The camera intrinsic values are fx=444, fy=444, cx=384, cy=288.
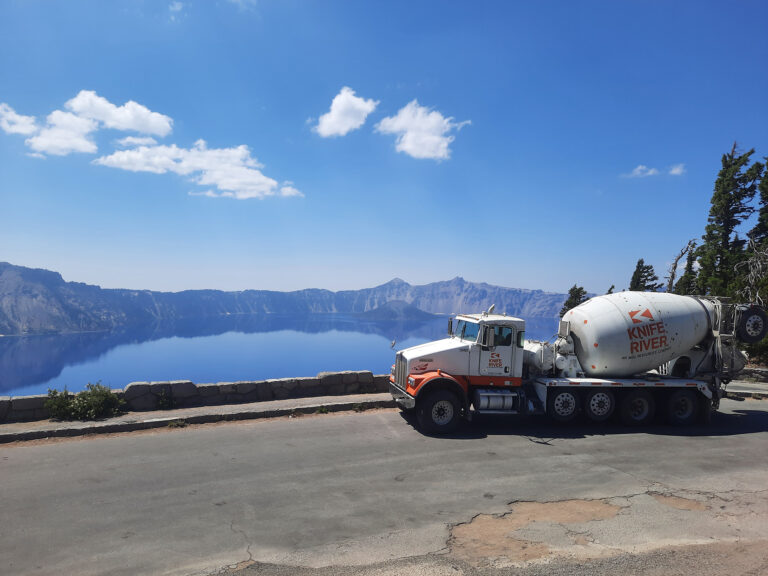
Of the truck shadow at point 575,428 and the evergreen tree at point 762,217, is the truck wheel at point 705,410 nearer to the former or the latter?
the truck shadow at point 575,428

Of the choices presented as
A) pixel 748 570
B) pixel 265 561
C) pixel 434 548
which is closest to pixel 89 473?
pixel 265 561

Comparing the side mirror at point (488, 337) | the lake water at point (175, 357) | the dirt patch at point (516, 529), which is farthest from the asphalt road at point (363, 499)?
the lake water at point (175, 357)

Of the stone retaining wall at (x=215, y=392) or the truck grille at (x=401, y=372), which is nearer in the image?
the stone retaining wall at (x=215, y=392)

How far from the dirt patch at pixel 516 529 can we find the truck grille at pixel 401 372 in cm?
484

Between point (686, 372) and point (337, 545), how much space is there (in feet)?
40.7

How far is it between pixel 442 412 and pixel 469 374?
1.23 m

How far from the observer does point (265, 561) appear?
215 inches

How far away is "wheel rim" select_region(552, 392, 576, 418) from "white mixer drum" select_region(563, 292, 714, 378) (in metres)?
1.06

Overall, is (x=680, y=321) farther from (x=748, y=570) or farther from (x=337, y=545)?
(x=337, y=545)

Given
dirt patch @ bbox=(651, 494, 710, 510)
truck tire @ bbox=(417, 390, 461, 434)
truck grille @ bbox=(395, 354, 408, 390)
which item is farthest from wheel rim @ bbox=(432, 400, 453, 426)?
dirt patch @ bbox=(651, 494, 710, 510)

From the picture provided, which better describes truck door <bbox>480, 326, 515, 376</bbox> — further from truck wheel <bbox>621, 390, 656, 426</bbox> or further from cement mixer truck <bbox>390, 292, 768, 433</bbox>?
truck wheel <bbox>621, 390, 656, 426</bbox>

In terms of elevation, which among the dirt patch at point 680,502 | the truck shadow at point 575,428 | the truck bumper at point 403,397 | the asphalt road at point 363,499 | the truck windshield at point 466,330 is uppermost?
the truck windshield at point 466,330

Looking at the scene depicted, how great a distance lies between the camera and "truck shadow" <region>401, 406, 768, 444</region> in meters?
11.3

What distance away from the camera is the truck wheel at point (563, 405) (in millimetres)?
12000
